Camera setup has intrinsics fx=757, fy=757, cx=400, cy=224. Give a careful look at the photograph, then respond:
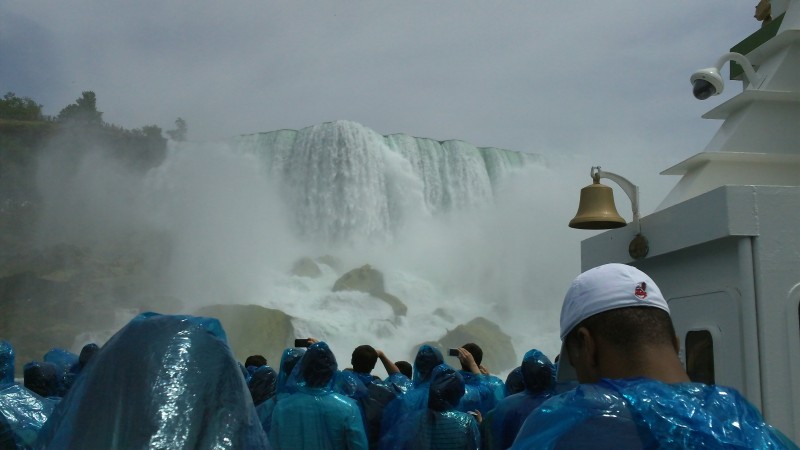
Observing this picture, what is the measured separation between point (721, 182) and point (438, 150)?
109 ft

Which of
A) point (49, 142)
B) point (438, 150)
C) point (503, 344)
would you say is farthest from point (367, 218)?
point (49, 142)

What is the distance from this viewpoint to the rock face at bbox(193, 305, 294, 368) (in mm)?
25016

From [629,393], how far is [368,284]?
30929 mm

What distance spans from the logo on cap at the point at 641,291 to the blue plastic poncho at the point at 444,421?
2.54 m

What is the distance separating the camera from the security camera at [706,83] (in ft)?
14.7

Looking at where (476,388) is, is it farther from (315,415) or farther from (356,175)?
(356,175)

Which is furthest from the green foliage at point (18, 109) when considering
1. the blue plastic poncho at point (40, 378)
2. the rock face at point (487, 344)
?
the blue plastic poncho at point (40, 378)

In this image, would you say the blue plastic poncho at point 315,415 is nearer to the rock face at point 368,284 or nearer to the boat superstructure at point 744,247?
the boat superstructure at point 744,247

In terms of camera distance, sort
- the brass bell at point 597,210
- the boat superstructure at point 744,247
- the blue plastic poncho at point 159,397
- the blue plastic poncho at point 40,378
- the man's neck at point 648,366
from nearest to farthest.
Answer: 1. the man's neck at point 648,366
2. the blue plastic poncho at point 159,397
3. the boat superstructure at point 744,247
4. the brass bell at point 597,210
5. the blue plastic poncho at point 40,378

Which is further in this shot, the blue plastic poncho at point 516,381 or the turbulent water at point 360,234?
the turbulent water at point 360,234

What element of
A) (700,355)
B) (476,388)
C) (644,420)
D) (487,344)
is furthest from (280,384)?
(487,344)

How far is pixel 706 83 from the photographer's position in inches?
179

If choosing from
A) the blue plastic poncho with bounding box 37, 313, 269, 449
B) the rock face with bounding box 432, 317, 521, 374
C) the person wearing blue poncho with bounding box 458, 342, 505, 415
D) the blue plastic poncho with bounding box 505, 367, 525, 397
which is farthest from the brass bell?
the rock face with bounding box 432, 317, 521, 374

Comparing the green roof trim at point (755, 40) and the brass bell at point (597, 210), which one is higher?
the green roof trim at point (755, 40)
